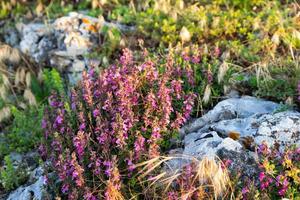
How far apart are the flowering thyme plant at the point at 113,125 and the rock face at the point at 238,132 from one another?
0.23 metres

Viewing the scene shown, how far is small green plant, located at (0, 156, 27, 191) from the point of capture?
5293mm

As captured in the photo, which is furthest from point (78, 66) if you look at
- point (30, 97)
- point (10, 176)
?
point (10, 176)

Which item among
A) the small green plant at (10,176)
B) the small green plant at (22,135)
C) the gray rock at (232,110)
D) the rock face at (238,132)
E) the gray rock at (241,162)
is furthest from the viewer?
the small green plant at (22,135)

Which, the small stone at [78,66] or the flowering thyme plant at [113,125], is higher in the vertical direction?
the flowering thyme plant at [113,125]

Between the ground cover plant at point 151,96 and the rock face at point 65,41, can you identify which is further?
the rock face at point 65,41

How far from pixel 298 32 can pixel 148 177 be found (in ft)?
11.0

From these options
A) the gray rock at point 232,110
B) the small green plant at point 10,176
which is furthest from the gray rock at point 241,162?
the small green plant at point 10,176

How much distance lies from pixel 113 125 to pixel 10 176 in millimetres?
1531

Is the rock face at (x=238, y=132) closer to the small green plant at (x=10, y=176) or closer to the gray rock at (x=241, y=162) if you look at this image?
the gray rock at (x=241, y=162)

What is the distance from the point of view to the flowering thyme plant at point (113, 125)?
4.40 metres

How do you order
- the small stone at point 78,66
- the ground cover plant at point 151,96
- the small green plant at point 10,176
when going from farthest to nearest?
the small stone at point 78,66 → the small green plant at point 10,176 → the ground cover plant at point 151,96

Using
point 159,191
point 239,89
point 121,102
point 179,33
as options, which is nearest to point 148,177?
point 159,191

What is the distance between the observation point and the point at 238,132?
4.80 meters

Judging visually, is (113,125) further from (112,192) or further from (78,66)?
(78,66)
